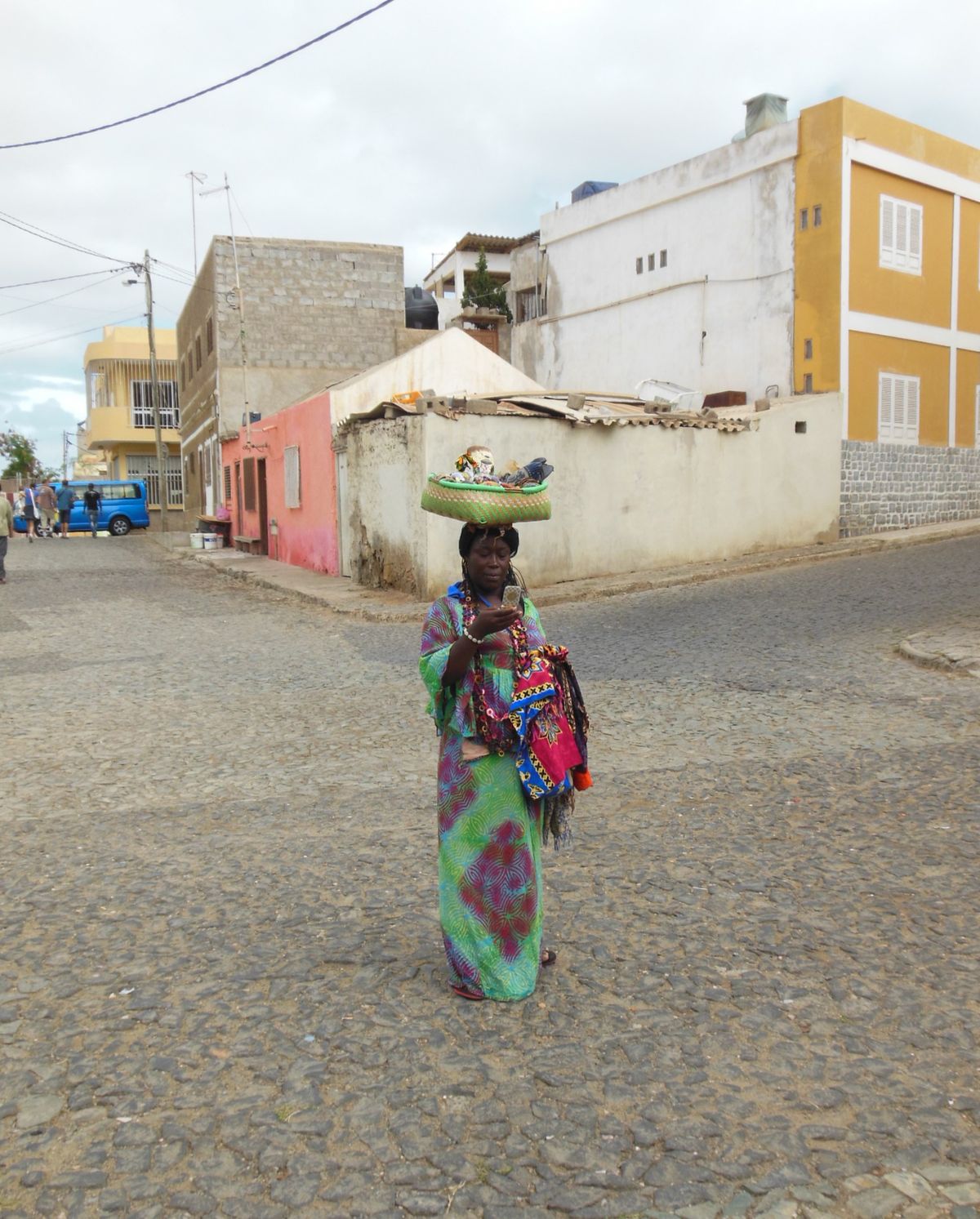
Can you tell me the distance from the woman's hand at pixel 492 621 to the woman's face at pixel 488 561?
218 mm

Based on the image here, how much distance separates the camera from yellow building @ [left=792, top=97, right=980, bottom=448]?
62.3 ft

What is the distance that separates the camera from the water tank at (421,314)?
3036cm

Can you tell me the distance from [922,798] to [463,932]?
3112mm

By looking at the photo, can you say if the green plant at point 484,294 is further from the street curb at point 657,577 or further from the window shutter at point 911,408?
the street curb at point 657,577

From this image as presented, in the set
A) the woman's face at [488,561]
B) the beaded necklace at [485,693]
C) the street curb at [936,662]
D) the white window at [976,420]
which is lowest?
the street curb at [936,662]

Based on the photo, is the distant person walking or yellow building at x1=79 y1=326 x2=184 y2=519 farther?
yellow building at x1=79 y1=326 x2=184 y2=519

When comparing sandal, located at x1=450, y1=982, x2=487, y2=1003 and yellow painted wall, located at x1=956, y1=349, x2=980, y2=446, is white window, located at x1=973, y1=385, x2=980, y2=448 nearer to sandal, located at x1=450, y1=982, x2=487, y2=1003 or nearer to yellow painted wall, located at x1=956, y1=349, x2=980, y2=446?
yellow painted wall, located at x1=956, y1=349, x2=980, y2=446

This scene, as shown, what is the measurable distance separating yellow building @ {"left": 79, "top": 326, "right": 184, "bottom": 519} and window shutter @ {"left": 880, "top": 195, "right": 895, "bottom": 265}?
34820 mm

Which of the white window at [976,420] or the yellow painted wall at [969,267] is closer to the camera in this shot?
the yellow painted wall at [969,267]

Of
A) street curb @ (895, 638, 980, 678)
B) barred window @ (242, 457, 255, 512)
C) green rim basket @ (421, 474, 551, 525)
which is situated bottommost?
street curb @ (895, 638, 980, 678)

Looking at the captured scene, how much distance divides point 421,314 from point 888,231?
46.6ft

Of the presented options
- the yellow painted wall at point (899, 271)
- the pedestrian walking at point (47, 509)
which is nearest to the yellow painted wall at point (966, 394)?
the yellow painted wall at point (899, 271)

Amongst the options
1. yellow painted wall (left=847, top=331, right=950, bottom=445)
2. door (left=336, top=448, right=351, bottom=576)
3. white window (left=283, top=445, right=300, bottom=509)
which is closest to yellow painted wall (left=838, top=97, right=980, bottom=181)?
yellow painted wall (left=847, top=331, right=950, bottom=445)

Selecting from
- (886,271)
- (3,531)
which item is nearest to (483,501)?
(3,531)
